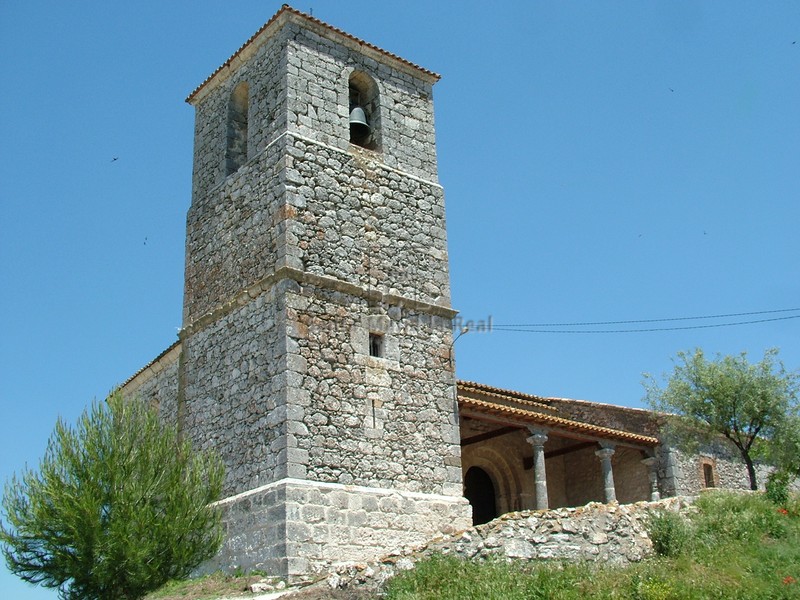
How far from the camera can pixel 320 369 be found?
1580 cm

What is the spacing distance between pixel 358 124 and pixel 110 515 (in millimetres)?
9322

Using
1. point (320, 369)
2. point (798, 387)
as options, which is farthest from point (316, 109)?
point (798, 387)

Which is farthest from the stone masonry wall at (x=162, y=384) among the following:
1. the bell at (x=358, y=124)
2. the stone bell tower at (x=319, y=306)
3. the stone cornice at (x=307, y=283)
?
the bell at (x=358, y=124)

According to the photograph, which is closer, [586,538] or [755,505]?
[586,538]

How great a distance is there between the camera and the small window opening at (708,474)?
24938 millimetres

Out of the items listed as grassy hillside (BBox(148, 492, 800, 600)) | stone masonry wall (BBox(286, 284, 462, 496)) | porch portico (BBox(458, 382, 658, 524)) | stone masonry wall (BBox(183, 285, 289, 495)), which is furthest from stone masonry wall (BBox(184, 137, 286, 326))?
porch portico (BBox(458, 382, 658, 524))

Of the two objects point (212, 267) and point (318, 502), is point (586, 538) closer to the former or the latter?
point (318, 502)

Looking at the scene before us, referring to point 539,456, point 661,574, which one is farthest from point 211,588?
point 539,456

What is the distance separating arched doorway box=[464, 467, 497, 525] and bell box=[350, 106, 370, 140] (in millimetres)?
8855

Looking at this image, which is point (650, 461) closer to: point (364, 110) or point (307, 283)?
point (364, 110)

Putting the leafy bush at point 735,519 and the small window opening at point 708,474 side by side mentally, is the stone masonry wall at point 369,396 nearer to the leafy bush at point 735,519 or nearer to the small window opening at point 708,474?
the leafy bush at point 735,519

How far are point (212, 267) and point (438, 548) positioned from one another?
773cm

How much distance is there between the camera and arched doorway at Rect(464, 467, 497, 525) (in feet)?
75.6

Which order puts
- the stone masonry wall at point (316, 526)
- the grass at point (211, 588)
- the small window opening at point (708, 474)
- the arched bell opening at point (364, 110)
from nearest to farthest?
the grass at point (211, 588)
the stone masonry wall at point (316, 526)
the arched bell opening at point (364, 110)
the small window opening at point (708, 474)
